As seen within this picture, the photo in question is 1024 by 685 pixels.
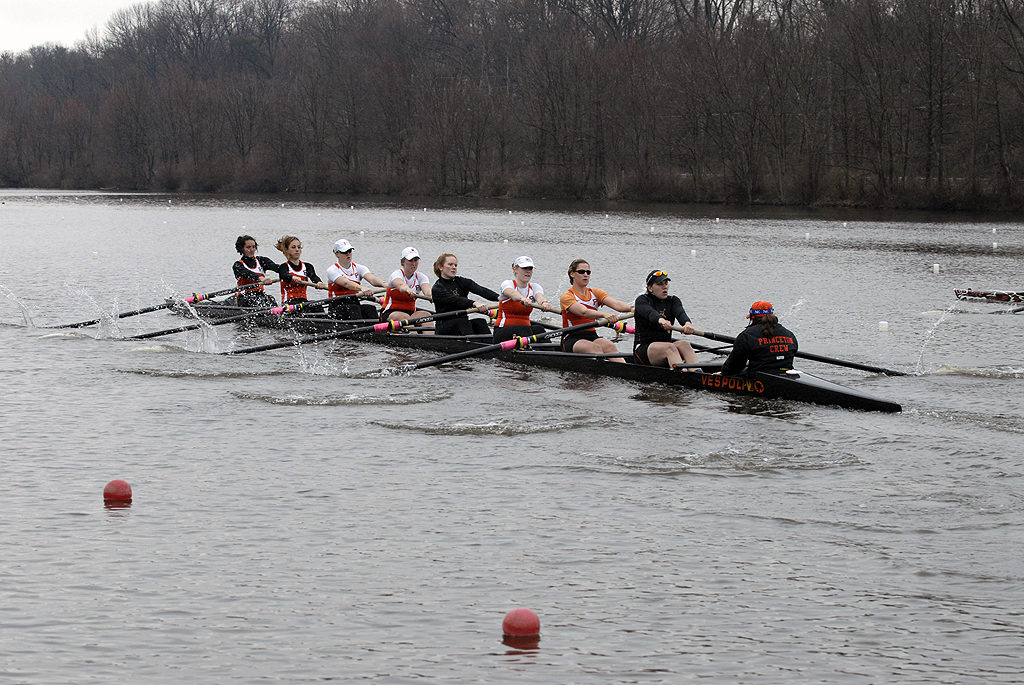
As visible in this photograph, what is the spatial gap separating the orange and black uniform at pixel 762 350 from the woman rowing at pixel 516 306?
10.7ft

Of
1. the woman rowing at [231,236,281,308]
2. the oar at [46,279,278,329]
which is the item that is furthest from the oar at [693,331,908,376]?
the woman rowing at [231,236,281,308]

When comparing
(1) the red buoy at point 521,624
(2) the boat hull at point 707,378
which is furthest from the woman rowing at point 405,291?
(1) the red buoy at point 521,624

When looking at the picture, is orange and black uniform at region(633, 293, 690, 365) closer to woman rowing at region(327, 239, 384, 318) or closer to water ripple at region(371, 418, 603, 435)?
water ripple at region(371, 418, 603, 435)

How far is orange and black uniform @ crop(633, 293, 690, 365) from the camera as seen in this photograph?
14.3 metres

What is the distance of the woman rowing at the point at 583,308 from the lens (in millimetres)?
15430

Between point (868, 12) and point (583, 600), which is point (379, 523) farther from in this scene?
point (868, 12)

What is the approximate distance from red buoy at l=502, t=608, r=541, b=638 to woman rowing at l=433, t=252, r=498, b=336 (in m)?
9.72

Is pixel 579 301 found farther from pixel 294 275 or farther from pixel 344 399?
pixel 294 275

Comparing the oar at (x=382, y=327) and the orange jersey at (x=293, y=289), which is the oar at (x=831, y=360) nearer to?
the oar at (x=382, y=327)

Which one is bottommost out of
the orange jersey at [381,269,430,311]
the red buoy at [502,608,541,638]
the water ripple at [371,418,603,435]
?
the red buoy at [502,608,541,638]

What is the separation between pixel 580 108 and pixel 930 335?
169 ft

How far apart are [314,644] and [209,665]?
61cm

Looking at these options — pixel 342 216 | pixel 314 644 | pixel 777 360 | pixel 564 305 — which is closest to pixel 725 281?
pixel 564 305

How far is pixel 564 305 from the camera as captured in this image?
1574 centimetres
